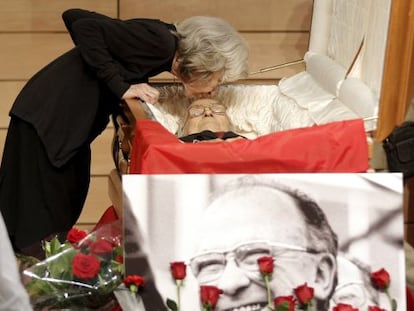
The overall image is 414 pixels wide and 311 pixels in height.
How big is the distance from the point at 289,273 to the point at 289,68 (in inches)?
82.1

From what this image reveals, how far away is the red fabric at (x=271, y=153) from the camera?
1.74 metres

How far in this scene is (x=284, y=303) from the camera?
5.10ft

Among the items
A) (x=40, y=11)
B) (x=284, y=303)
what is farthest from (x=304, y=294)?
(x=40, y=11)

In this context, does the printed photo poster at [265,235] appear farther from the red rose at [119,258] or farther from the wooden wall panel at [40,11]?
the wooden wall panel at [40,11]

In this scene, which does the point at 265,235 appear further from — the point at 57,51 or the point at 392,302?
the point at 57,51

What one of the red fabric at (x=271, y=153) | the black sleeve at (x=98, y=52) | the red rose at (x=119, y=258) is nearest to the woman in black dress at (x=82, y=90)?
the black sleeve at (x=98, y=52)

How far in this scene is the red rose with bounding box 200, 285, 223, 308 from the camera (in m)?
1.57

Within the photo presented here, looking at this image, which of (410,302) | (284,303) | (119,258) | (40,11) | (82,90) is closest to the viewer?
(284,303)

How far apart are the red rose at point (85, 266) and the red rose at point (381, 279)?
1.80 feet

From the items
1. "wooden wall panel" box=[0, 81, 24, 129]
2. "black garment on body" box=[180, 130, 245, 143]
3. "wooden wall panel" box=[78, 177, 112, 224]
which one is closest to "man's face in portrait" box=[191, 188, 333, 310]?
"black garment on body" box=[180, 130, 245, 143]

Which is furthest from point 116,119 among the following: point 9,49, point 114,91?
point 9,49

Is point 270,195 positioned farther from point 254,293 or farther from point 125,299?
point 125,299

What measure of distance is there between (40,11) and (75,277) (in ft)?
6.95

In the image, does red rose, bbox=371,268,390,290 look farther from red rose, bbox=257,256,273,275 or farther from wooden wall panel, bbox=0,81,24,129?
wooden wall panel, bbox=0,81,24,129
